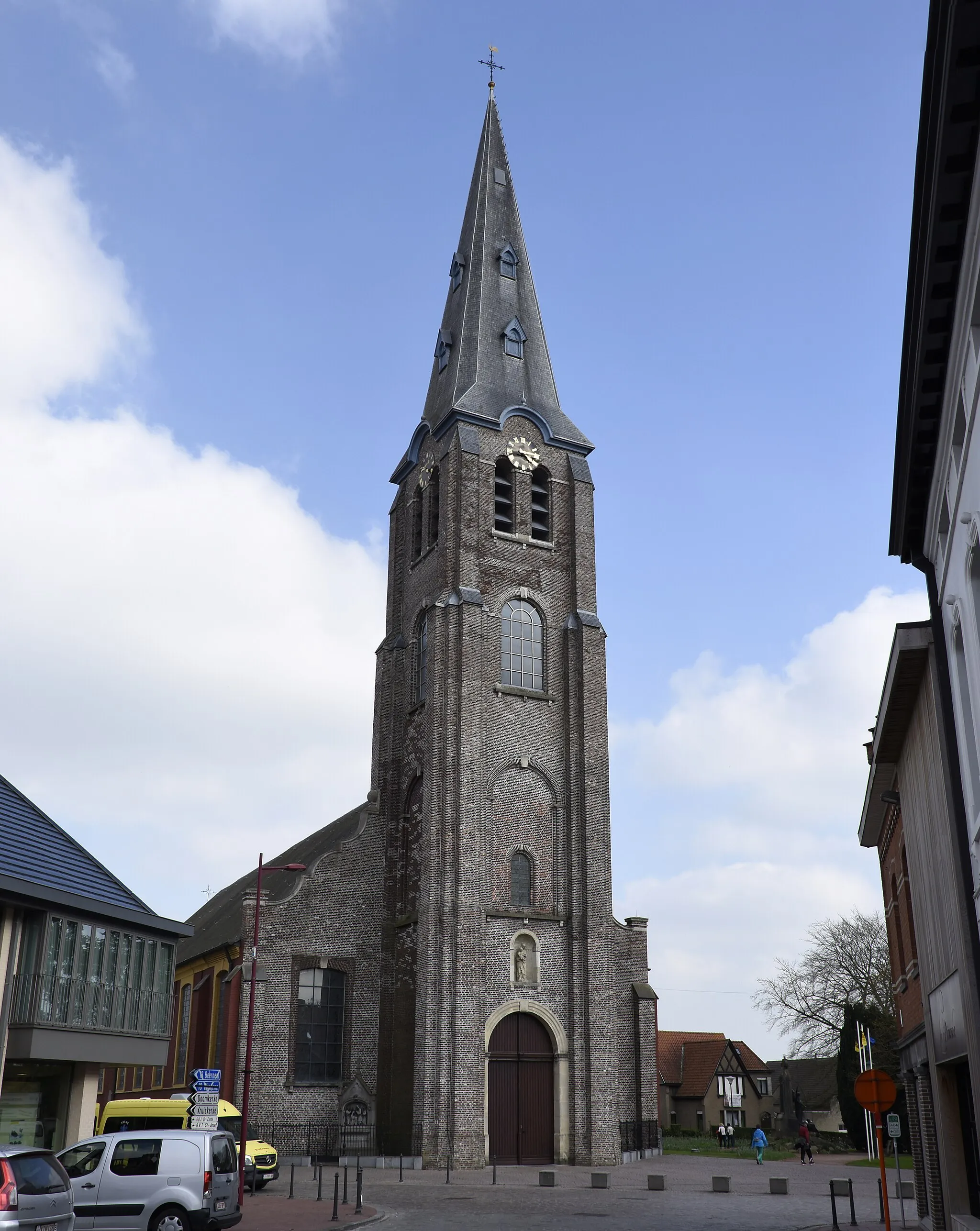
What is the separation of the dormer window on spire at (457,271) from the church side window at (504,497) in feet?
30.9

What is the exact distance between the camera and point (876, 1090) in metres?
14.6

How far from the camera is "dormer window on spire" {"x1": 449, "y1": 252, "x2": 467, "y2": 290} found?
152ft

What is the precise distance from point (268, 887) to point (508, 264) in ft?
82.9

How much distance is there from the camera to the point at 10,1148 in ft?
38.5

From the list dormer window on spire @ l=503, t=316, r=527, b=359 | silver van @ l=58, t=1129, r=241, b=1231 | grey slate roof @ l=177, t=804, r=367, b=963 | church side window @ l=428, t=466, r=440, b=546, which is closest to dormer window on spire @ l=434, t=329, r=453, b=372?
dormer window on spire @ l=503, t=316, r=527, b=359

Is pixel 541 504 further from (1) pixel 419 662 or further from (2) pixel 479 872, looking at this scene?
(2) pixel 479 872

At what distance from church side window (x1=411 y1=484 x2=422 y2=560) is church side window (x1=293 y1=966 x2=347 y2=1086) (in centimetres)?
1445

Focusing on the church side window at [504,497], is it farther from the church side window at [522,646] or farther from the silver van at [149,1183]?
the silver van at [149,1183]

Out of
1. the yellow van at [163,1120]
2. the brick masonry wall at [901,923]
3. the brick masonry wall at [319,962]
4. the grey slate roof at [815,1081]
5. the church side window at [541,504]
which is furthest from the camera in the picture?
the grey slate roof at [815,1081]

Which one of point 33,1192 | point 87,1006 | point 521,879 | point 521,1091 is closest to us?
point 33,1192

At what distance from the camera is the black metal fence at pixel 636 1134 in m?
35.5

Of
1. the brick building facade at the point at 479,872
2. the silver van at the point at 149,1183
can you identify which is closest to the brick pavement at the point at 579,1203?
the silver van at the point at 149,1183

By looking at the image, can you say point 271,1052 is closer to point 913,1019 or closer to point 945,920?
→ point 913,1019

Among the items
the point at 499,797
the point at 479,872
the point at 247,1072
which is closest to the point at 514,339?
the point at 499,797
